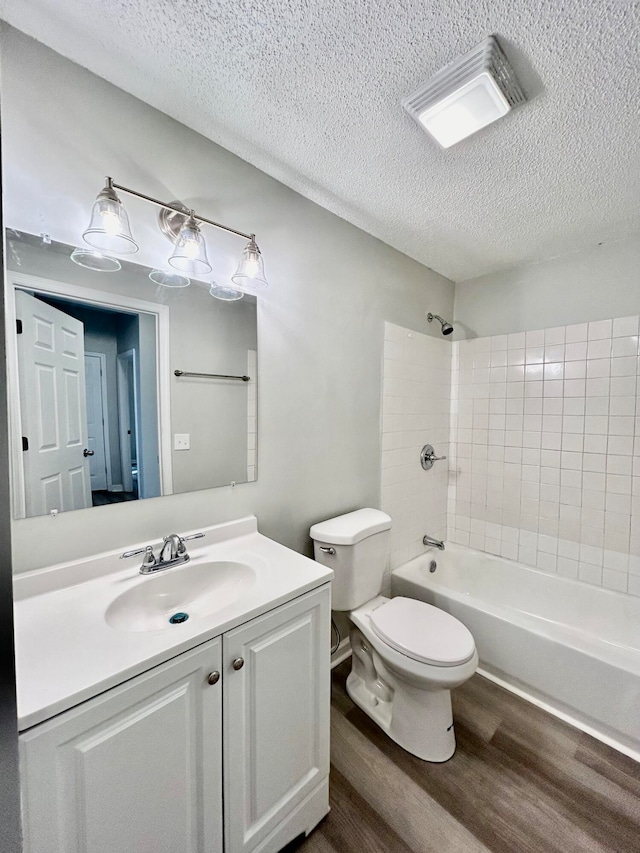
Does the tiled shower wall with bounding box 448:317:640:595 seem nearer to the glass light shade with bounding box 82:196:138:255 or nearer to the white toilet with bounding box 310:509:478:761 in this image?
the white toilet with bounding box 310:509:478:761

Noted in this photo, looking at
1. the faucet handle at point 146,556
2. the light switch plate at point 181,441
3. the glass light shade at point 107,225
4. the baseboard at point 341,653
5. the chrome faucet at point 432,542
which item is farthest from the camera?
the chrome faucet at point 432,542

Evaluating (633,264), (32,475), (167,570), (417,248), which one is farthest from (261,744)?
(633,264)

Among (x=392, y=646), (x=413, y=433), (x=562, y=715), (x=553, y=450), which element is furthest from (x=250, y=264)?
(x=562, y=715)

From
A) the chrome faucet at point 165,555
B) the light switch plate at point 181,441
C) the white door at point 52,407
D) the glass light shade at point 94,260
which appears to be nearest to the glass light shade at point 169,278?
the glass light shade at point 94,260

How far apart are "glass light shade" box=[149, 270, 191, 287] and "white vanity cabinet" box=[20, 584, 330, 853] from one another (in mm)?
1126

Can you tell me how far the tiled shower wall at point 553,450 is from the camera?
195 cm

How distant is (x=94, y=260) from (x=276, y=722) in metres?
1.49

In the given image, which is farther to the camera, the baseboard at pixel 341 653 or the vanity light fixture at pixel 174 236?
the baseboard at pixel 341 653

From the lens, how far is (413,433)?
2307 millimetres

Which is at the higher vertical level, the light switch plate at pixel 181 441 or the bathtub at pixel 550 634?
the light switch plate at pixel 181 441

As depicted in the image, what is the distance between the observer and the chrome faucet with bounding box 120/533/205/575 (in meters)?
1.13

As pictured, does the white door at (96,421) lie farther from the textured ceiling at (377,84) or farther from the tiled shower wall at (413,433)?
the tiled shower wall at (413,433)

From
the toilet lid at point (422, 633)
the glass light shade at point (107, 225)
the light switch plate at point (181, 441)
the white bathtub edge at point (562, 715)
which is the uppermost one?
the glass light shade at point (107, 225)

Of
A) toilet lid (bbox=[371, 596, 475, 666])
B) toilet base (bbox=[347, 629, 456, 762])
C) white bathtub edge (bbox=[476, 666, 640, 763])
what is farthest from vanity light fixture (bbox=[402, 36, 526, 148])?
white bathtub edge (bbox=[476, 666, 640, 763])
